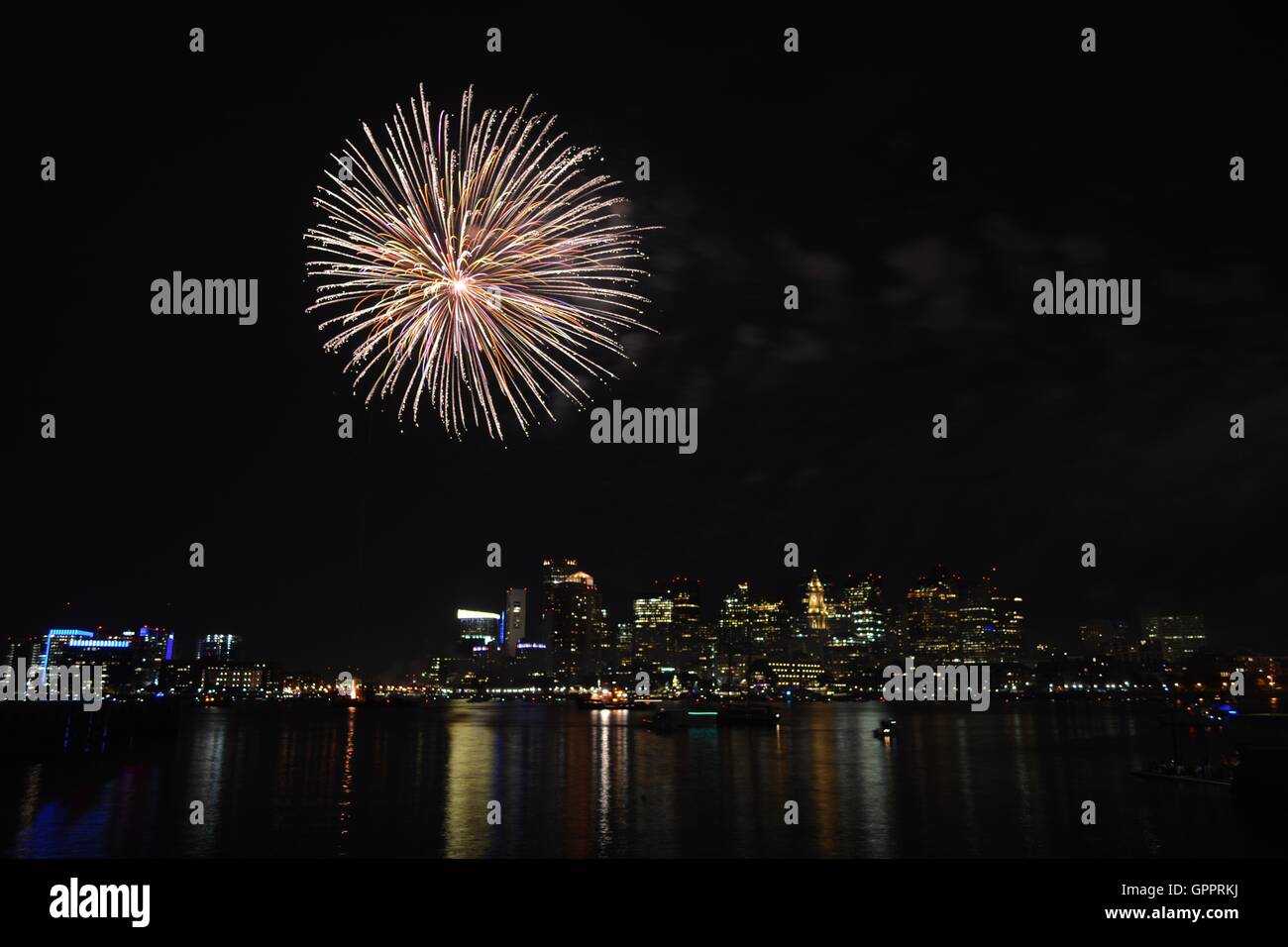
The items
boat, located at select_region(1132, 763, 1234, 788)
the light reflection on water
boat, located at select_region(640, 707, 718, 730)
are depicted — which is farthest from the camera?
boat, located at select_region(640, 707, 718, 730)

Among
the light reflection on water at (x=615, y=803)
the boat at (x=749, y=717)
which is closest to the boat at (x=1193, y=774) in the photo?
the light reflection on water at (x=615, y=803)

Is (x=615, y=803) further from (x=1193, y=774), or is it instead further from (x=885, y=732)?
(x=885, y=732)

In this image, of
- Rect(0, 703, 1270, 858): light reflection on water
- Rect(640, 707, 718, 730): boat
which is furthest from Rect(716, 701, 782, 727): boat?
Rect(0, 703, 1270, 858): light reflection on water

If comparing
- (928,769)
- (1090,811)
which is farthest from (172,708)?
(1090,811)

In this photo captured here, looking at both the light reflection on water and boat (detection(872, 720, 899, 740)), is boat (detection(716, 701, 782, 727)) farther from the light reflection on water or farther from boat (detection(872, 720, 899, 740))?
the light reflection on water

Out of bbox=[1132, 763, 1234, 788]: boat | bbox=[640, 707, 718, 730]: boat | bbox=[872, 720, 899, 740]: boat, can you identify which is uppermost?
bbox=[1132, 763, 1234, 788]: boat

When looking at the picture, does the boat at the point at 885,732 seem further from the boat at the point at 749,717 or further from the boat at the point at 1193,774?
the boat at the point at 1193,774

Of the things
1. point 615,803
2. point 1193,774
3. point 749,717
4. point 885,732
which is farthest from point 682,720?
point 615,803

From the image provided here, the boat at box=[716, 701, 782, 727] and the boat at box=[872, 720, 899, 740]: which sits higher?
the boat at box=[872, 720, 899, 740]
